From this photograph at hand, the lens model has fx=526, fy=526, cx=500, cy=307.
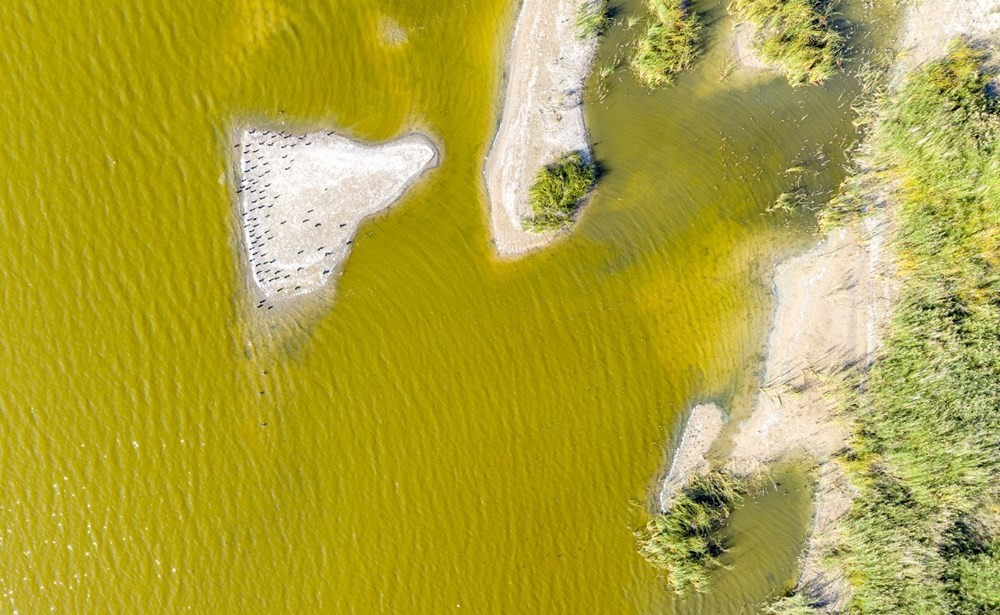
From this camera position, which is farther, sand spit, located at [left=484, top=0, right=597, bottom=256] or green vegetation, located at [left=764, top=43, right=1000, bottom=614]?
sand spit, located at [left=484, top=0, right=597, bottom=256]

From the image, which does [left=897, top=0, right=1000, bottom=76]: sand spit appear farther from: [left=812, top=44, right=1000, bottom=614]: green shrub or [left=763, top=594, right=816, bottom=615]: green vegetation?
[left=763, top=594, right=816, bottom=615]: green vegetation

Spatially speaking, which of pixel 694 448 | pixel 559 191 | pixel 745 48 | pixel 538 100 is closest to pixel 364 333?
pixel 559 191

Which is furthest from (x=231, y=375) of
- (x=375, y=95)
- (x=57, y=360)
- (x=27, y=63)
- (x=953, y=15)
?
(x=953, y=15)

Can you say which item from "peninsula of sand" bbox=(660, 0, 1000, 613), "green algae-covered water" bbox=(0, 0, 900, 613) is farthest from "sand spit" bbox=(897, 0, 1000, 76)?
"green algae-covered water" bbox=(0, 0, 900, 613)

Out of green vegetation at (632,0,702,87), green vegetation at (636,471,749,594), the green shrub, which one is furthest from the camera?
green vegetation at (636,471,749,594)

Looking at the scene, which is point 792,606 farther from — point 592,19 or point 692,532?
point 592,19

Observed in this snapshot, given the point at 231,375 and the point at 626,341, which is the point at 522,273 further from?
the point at 231,375
